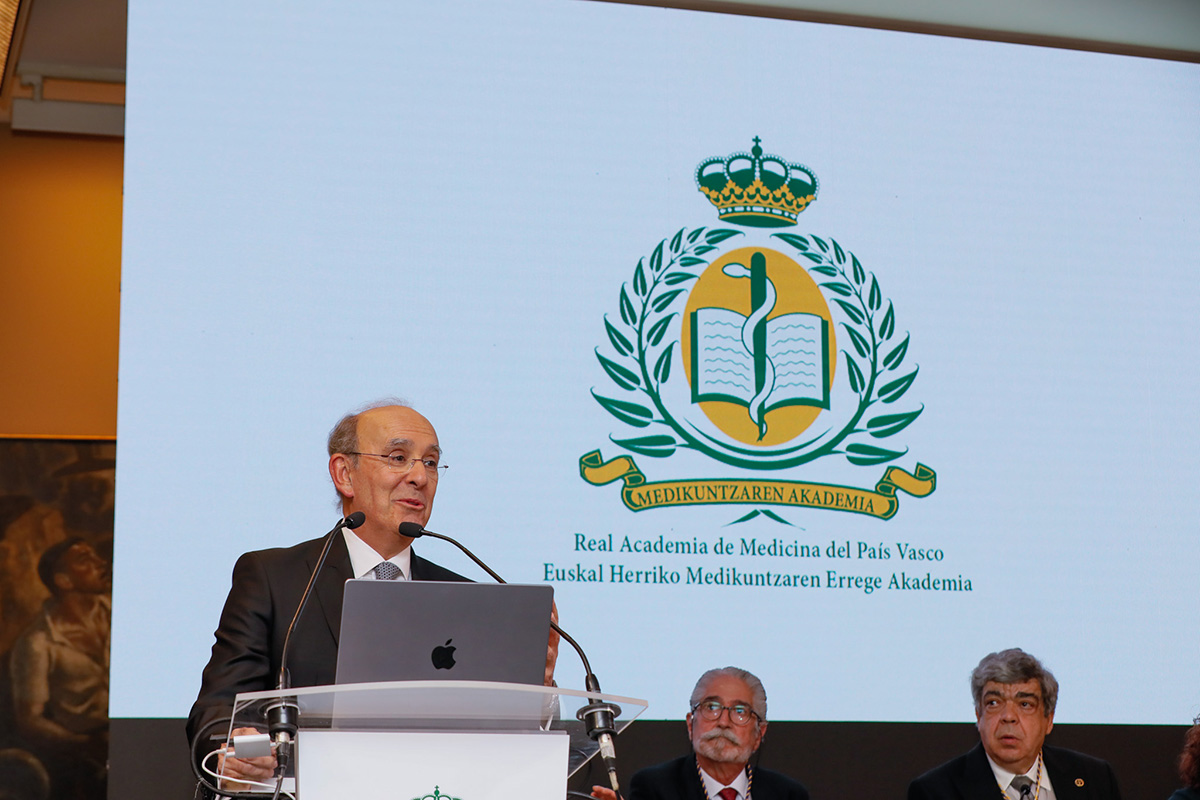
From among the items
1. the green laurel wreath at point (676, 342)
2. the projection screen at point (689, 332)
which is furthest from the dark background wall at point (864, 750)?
the green laurel wreath at point (676, 342)

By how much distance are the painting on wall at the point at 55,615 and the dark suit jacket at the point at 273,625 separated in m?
3.18

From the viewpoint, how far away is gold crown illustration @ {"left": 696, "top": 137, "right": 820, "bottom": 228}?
14.6ft

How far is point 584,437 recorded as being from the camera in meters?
4.16

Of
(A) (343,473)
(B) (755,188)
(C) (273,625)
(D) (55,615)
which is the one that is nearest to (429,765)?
(C) (273,625)

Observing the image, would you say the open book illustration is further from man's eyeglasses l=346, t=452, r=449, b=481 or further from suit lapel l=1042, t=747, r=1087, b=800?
man's eyeglasses l=346, t=452, r=449, b=481

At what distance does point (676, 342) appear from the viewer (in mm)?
4320

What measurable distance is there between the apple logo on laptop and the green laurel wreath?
215cm

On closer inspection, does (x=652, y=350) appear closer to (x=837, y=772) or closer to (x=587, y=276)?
(x=587, y=276)

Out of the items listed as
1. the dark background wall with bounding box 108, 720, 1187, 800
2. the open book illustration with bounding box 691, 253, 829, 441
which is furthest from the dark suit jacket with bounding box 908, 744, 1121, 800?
the open book illustration with bounding box 691, 253, 829, 441

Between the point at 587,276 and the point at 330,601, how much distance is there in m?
1.73

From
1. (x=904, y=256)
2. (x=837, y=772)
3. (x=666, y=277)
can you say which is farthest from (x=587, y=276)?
(x=837, y=772)

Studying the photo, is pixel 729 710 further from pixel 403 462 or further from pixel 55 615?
pixel 55 615

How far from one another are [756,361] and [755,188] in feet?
1.89

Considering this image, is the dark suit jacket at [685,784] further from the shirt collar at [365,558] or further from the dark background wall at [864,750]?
the shirt collar at [365,558]
